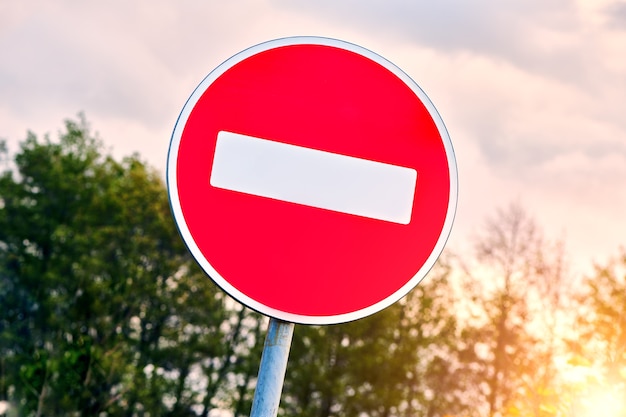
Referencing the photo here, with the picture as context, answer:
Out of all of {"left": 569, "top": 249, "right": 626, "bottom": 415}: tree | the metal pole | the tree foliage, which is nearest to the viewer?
the metal pole

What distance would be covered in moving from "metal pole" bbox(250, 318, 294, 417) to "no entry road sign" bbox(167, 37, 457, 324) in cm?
4

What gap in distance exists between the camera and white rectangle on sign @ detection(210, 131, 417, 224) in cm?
145

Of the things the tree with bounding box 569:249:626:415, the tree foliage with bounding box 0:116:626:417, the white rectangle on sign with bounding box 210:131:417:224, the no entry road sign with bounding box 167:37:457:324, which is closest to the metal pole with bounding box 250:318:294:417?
the no entry road sign with bounding box 167:37:457:324

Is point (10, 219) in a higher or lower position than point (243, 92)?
higher

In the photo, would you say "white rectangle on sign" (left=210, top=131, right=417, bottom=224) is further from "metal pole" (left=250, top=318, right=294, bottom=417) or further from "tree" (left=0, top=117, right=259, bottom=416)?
"tree" (left=0, top=117, right=259, bottom=416)

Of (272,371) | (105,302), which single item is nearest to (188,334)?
(105,302)

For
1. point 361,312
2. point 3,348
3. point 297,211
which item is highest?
point 297,211

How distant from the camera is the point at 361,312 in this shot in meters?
1.44

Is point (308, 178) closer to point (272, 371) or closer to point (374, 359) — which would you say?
point (272, 371)

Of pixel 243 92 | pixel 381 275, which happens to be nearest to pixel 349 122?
pixel 243 92

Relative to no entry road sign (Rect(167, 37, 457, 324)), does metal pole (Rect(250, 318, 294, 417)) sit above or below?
below

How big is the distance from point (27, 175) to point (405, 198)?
31418 mm

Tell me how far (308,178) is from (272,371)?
445 millimetres

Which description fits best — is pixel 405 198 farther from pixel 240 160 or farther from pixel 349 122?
pixel 240 160
